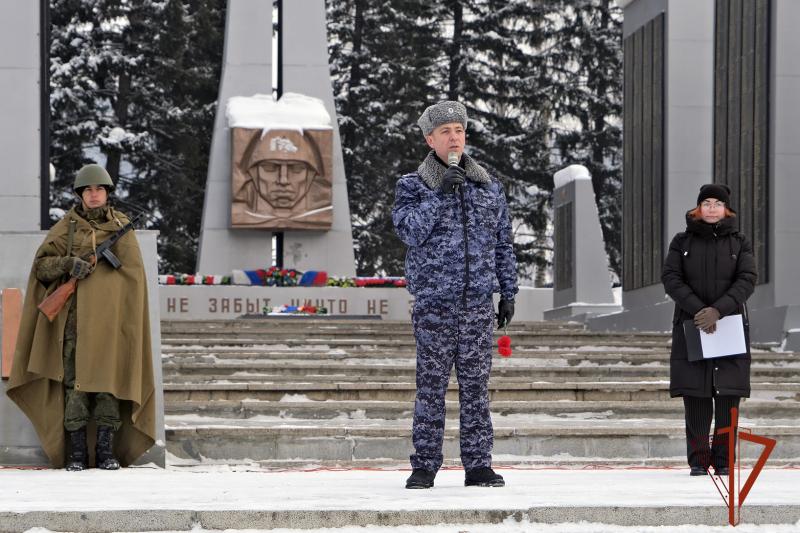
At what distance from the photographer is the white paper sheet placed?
6582 mm

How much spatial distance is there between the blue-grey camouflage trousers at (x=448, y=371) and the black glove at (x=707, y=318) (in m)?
1.41

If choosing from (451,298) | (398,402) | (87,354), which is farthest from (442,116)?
(398,402)

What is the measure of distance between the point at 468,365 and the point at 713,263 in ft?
5.64

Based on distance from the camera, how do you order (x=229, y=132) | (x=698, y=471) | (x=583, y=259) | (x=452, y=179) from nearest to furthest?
1. (x=452, y=179)
2. (x=698, y=471)
3. (x=583, y=259)
4. (x=229, y=132)

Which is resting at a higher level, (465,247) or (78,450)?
(465,247)

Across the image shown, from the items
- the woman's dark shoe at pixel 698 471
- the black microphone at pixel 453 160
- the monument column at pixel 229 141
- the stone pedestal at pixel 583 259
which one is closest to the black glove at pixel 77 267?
the black microphone at pixel 453 160

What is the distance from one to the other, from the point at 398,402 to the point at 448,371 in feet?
11.1

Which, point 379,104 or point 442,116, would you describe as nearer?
point 442,116

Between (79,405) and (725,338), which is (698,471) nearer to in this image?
(725,338)

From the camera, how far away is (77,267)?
22.2ft

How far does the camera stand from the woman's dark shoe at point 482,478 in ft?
18.5

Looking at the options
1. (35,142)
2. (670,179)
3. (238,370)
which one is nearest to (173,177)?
(670,179)

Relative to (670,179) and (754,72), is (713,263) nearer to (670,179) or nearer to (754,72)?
(754,72)

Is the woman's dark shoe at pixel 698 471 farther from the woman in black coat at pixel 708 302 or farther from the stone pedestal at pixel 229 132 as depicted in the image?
the stone pedestal at pixel 229 132
